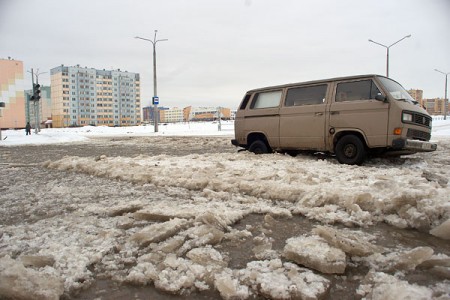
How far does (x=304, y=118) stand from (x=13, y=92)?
71.3 meters

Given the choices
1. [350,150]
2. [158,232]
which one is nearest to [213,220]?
[158,232]

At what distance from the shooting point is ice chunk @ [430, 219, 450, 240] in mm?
2963

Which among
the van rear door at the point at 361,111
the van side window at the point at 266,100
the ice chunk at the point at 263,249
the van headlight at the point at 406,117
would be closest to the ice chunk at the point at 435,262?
the ice chunk at the point at 263,249

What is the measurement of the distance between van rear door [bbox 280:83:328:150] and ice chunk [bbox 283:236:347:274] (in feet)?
16.6

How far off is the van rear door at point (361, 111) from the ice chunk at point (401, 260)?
437 cm

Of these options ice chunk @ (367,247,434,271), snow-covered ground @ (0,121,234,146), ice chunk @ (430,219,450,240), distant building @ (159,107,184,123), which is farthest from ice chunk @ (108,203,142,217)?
distant building @ (159,107,184,123)

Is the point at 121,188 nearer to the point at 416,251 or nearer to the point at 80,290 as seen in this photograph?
the point at 80,290

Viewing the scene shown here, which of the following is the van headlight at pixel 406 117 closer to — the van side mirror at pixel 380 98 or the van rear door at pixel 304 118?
the van side mirror at pixel 380 98

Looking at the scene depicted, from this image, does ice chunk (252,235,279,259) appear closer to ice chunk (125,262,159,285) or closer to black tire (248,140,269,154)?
ice chunk (125,262,159,285)

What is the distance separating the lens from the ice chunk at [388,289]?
1941 millimetres

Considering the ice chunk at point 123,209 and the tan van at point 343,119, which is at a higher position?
the tan van at point 343,119

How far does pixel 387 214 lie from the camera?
140 inches

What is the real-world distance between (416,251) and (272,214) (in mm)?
1533

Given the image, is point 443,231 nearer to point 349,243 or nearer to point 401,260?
point 401,260
